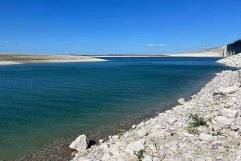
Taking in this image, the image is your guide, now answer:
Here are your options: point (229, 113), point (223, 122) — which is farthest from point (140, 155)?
point (229, 113)

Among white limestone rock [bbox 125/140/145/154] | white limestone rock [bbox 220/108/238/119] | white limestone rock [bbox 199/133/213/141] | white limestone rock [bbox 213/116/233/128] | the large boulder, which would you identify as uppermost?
white limestone rock [bbox 220/108/238/119]

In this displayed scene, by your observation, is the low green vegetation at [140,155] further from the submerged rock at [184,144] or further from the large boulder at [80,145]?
the large boulder at [80,145]

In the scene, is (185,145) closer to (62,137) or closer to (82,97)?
(62,137)

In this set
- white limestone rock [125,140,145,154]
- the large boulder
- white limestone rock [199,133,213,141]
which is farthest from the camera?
the large boulder

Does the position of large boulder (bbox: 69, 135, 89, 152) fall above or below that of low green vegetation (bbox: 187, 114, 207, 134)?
below

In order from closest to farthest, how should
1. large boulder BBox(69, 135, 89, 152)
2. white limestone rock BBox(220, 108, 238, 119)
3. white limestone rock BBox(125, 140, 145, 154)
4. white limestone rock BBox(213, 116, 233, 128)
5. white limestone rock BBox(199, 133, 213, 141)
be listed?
white limestone rock BBox(125, 140, 145, 154) → white limestone rock BBox(199, 133, 213, 141) → white limestone rock BBox(213, 116, 233, 128) → white limestone rock BBox(220, 108, 238, 119) → large boulder BBox(69, 135, 89, 152)

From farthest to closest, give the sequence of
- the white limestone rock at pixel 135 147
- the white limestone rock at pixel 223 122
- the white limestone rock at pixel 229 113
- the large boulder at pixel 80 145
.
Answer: the large boulder at pixel 80 145 → the white limestone rock at pixel 229 113 → the white limestone rock at pixel 223 122 → the white limestone rock at pixel 135 147

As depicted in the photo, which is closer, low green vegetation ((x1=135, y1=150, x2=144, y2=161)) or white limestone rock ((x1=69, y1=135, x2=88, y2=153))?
low green vegetation ((x1=135, y1=150, x2=144, y2=161))

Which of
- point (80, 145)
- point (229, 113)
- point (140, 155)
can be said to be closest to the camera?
point (140, 155)

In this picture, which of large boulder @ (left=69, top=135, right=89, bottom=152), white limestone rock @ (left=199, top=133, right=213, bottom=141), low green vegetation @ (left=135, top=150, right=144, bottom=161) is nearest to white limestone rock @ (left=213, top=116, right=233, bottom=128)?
white limestone rock @ (left=199, top=133, right=213, bottom=141)

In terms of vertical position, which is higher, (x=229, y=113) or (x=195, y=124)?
(x=229, y=113)

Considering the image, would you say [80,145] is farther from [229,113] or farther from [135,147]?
[229,113]

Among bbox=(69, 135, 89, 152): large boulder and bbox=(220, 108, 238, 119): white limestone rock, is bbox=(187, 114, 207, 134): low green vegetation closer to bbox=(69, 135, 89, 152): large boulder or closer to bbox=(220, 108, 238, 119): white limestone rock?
bbox=(220, 108, 238, 119): white limestone rock

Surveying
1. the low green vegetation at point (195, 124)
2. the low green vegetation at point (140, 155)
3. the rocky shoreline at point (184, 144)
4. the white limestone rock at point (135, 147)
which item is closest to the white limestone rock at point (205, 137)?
the rocky shoreline at point (184, 144)
